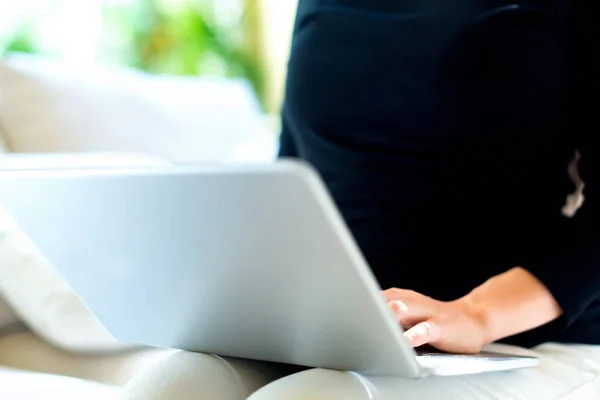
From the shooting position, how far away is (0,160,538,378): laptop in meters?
0.40

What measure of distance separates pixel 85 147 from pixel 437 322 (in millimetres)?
698

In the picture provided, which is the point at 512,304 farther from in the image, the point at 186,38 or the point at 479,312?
the point at 186,38

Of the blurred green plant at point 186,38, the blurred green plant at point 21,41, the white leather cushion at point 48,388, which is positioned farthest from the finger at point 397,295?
the blurred green plant at point 186,38

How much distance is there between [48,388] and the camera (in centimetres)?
68

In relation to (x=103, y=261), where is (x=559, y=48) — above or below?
above

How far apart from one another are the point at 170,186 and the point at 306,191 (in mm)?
93

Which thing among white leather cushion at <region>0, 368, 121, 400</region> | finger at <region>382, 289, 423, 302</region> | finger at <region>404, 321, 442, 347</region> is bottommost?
white leather cushion at <region>0, 368, 121, 400</region>

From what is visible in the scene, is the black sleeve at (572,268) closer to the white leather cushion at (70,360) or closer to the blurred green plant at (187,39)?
the white leather cushion at (70,360)

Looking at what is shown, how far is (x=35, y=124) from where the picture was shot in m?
1.10

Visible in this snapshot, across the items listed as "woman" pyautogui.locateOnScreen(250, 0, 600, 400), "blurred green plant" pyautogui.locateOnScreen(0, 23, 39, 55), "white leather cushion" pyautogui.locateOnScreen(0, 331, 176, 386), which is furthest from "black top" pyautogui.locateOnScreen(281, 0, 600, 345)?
"blurred green plant" pyautogui.locateOnScreen(0, 23, 39, 55)

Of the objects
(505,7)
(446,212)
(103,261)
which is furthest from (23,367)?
(505,7)

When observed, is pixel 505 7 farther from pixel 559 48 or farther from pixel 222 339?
pixel 222 339

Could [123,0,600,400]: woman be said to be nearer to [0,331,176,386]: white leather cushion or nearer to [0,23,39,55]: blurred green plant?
[0,331,176,386]: white leather cushion

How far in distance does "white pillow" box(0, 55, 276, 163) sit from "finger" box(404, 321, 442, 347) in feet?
2.19
